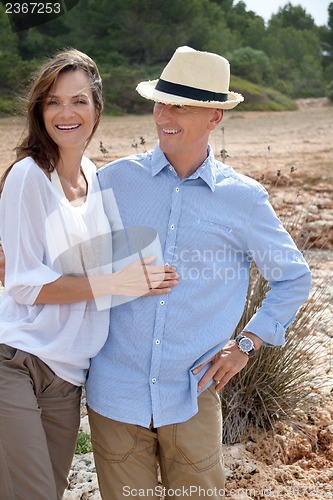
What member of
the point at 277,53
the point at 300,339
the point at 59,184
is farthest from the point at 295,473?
the point at 277,53

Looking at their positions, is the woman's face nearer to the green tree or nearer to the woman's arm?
Result: the woman's arm

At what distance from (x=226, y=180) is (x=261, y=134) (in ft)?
45.1

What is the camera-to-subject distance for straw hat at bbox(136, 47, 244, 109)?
2.42 m

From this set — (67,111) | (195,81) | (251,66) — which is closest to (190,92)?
(195,81)

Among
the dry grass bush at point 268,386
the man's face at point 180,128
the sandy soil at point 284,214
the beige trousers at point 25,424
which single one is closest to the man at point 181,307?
the man's face at point 180,128

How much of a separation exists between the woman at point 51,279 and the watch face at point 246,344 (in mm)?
343

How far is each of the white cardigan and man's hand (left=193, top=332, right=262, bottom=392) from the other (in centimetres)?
36

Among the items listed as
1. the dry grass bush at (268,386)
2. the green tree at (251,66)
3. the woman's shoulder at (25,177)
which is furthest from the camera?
the green tree at (251,66)

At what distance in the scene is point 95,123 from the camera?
103 inches

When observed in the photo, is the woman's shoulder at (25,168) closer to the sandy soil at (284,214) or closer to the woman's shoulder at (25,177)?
the woman's shoulder at (25,177)

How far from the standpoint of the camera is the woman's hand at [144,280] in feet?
7.72

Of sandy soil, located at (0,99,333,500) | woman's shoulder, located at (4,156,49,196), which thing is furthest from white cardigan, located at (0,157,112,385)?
sandy soil, located at (0,99,333,500)

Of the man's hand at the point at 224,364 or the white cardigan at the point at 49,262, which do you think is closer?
the white cardigan at the point at 49,262

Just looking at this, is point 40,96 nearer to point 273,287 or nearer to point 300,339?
point 273,287
